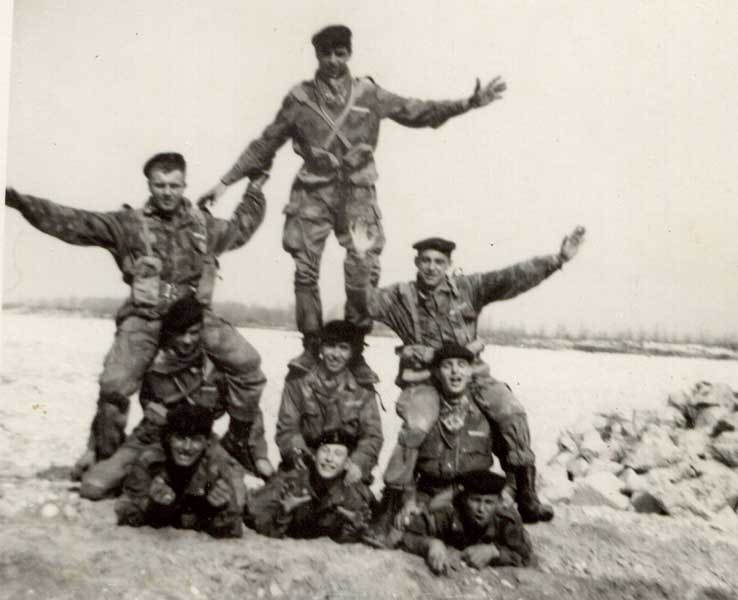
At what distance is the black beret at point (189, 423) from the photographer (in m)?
3.96

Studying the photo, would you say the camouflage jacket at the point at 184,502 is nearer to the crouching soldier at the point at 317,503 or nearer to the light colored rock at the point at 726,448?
the crouching soldier at the point at 317,503

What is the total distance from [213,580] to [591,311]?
8.24ft

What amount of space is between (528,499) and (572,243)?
Result: 1.43 meters

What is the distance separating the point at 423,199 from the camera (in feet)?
15.5

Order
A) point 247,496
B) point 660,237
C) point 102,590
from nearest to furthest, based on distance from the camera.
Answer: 1. point 102,590
2. point 247,496
3. point 660,237

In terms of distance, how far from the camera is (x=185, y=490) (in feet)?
12.8

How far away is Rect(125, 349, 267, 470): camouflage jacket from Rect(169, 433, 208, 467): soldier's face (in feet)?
1.19

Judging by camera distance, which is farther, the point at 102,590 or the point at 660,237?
the point at 660,237

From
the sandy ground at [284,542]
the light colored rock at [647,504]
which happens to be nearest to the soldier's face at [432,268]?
the sandy ground at [284,542]

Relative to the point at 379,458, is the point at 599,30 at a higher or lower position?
higher

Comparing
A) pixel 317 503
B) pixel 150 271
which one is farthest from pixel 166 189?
pixel 317 503

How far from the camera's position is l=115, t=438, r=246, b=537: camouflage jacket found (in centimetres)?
388

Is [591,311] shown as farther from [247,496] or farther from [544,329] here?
[247,496]

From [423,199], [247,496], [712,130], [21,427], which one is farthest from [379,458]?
[712,130]
